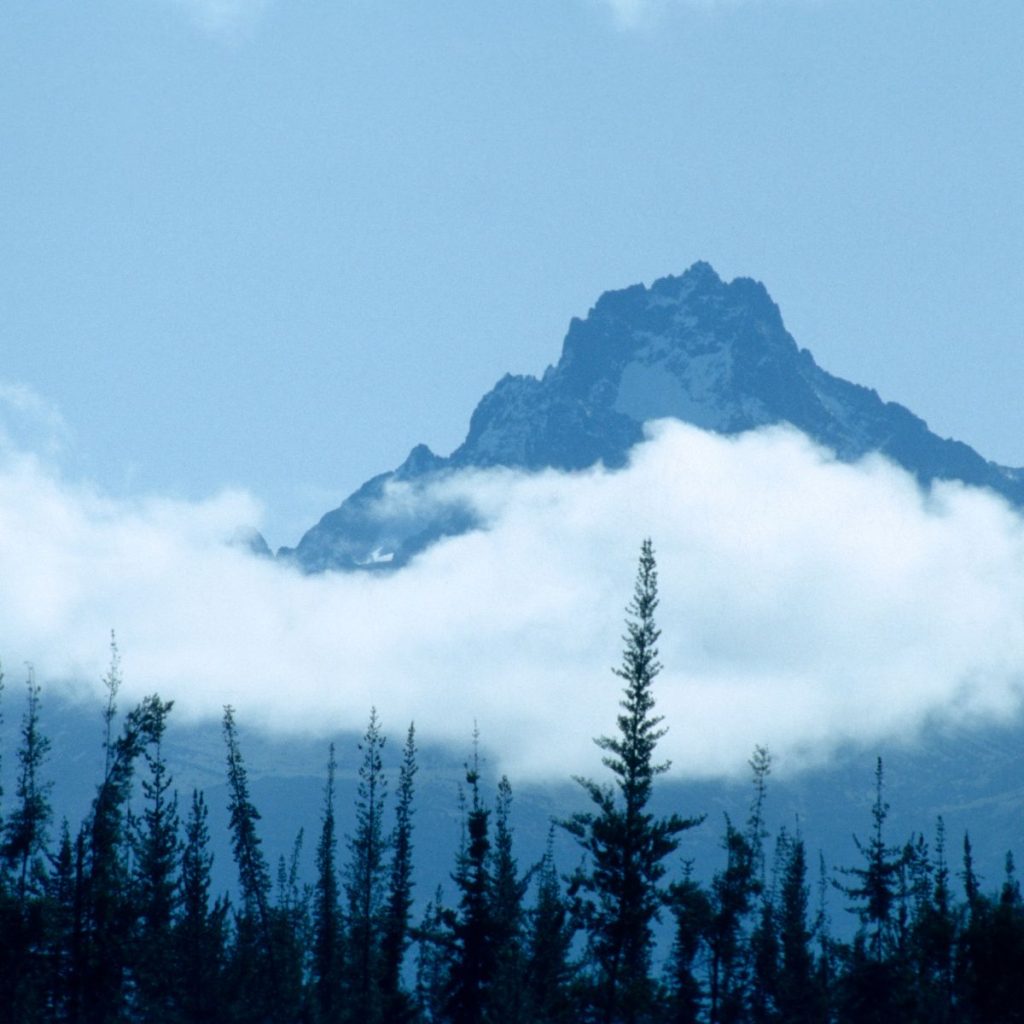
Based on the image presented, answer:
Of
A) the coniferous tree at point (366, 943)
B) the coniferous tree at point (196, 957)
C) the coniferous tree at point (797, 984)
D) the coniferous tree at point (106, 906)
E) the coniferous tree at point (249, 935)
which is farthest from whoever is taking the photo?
the coniferous tree at point (797, 984)

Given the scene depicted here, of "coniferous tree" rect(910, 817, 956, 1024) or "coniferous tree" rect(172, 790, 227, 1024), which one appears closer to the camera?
"coniferous tree" rect(910, 817, 956, 1024)

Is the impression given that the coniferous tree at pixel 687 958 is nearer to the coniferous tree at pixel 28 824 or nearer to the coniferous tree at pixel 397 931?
the coniferous tree at pixel 397 931

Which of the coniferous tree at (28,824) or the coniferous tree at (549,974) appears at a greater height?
the coniferous tree at (28,824)

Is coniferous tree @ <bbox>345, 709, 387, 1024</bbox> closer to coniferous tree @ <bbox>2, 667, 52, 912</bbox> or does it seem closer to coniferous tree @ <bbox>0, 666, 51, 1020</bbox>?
coniferous tree @ <bbox>2, 667, 52, 912</bbox>

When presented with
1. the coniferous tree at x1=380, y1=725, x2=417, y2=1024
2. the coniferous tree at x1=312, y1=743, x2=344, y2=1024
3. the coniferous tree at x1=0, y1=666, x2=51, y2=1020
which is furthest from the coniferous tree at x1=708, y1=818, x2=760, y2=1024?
the coniferous tree at x1=0, y1=666, x2=51, y2=1020

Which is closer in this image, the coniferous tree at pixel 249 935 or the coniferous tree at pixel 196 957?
the coniferous tree at pixel 196 957

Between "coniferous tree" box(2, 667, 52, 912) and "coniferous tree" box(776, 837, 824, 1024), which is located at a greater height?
"coniferous tree" box(2, 667, 52, 912)

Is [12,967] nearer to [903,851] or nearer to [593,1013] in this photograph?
[593,1013]

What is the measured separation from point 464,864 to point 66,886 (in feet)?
72.3

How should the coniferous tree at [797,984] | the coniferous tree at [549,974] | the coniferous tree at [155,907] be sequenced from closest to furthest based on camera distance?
the coniferous tree at [549,974] → the coniferous tree at [155,907] → the coniferous tree at [797,984]

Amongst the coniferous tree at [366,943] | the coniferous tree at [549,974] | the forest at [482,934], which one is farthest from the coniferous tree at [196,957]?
the coniferous tree at [549,974]

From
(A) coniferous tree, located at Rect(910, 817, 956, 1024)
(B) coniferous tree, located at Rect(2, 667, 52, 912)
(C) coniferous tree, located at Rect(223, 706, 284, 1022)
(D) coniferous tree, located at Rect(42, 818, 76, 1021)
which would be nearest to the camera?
(D) coniferous tree, located at Rect(42, 818, 76, 1021)

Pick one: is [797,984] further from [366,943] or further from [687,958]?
[366,943]

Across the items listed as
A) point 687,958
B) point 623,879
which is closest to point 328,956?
point 687,958
